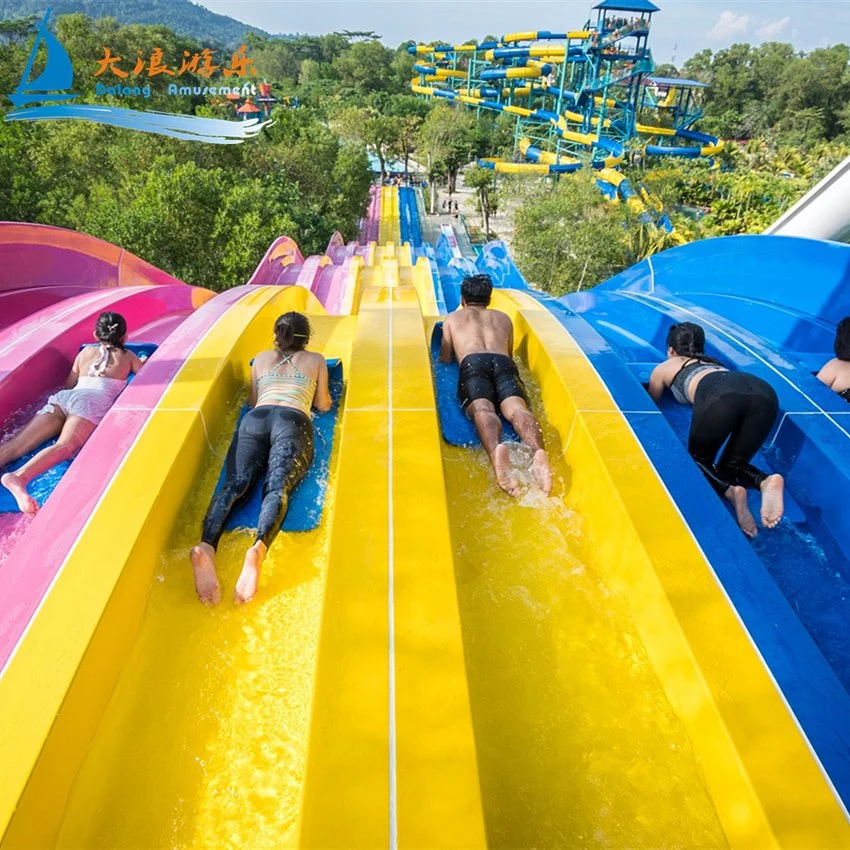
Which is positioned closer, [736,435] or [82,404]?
[736,435]

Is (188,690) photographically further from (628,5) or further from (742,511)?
(628,5)

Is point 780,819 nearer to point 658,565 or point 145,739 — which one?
point 658,565

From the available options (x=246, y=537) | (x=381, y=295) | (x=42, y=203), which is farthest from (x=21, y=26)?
(x=246, y=537)

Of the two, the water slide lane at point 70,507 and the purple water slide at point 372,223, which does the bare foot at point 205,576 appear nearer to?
the water slide lane at point 70,507

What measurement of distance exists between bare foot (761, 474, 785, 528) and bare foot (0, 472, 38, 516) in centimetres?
385

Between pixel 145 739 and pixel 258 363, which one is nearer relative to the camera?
pixel 145 739

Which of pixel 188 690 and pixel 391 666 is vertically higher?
pixel 391 666

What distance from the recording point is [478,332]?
3.86 m

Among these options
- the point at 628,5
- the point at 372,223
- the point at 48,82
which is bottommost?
the point at 372,223

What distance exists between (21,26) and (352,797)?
56371 mm

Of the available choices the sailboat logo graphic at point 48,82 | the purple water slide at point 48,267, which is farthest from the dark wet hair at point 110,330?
the sailboat logo graphic at point 48,82

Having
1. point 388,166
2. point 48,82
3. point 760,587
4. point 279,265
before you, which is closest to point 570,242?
point 279,265

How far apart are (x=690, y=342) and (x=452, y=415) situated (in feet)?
5.38

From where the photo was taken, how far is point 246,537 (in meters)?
2.87
